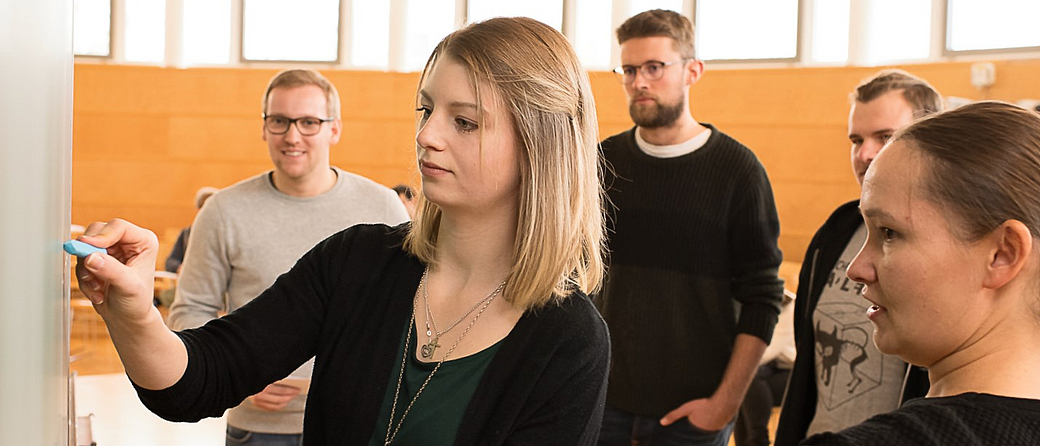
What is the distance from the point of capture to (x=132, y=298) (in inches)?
41.2

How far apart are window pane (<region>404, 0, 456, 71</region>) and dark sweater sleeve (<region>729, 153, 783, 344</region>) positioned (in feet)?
27.1

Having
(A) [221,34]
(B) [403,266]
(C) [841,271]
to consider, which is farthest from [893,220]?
(A) [221,34]

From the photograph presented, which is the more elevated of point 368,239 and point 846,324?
point 368,239

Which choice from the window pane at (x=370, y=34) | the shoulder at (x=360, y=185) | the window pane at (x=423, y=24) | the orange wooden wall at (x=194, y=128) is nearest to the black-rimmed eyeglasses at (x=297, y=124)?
the shoulder at (x=360, y=185)

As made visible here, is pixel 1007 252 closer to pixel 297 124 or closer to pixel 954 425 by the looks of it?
pixel 954 425

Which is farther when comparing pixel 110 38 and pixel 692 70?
pixel 110 38

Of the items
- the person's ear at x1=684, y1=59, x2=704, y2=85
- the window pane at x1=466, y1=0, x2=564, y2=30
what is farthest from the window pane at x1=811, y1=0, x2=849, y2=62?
the person's ear at x1=684, y1=59, x2=704, y2=85

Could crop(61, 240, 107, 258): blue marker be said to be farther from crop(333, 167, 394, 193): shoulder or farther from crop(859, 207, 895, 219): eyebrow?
crop(333, 167, 394, 193): shoulder

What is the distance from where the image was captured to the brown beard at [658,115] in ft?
9.22

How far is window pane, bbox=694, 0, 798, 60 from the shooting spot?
946 cm

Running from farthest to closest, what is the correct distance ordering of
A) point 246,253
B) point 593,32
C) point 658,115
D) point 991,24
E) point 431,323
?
point 593,32 → point 991,24 → point 658,115 → point 246,253 → point 431,323

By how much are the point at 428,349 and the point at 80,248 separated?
0.56 meters

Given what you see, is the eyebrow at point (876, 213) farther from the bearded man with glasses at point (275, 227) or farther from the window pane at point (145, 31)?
the window pane at point (145, 31)

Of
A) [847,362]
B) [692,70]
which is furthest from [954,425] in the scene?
[692,70]
